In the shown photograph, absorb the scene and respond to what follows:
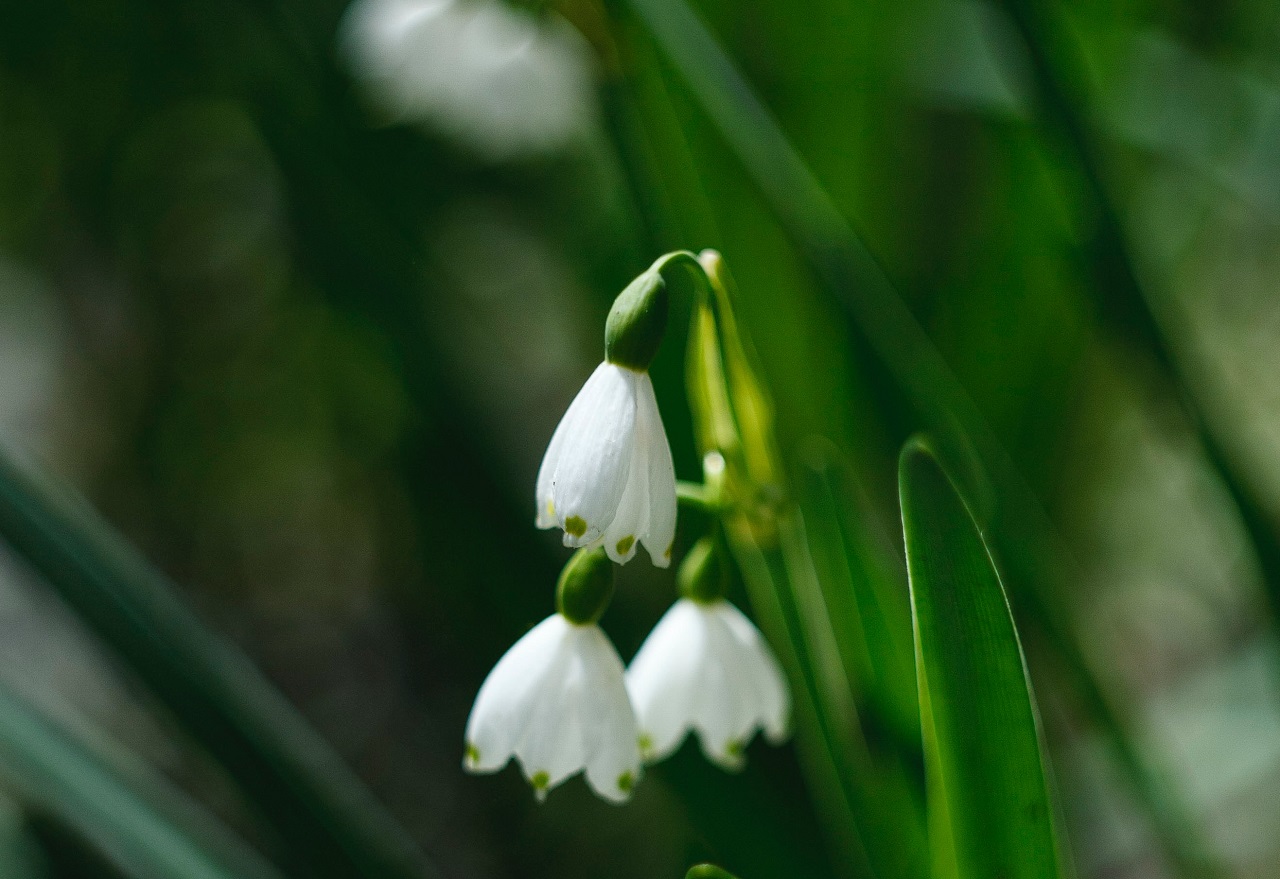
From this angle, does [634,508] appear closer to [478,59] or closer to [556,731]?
[556,731]

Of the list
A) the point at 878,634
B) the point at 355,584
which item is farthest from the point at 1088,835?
the point at 355,584

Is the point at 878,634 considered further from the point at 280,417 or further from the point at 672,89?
the point at 280,417

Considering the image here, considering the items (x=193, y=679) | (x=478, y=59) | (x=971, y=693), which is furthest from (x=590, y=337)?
(x=971, y=693)

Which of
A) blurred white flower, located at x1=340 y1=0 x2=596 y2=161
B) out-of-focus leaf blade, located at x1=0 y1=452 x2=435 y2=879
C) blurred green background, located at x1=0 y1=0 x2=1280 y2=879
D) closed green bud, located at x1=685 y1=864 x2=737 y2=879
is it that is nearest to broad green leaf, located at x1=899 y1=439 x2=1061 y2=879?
closed green bud, located at x1=685 y1=864 x2=737 y2=879

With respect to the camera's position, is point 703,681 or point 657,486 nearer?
point 657,486

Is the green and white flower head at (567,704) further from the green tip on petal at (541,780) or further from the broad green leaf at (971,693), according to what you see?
the broad green leaf at (971,693)

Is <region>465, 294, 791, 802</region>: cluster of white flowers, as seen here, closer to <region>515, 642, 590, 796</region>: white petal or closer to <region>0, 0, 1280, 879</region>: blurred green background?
<region>515, 642, 590, 796</region>: white petal
